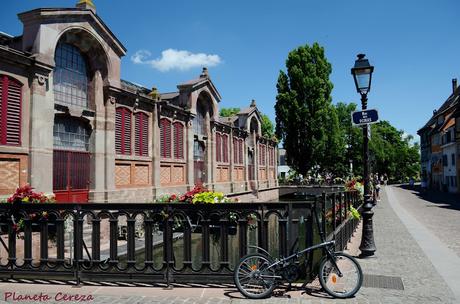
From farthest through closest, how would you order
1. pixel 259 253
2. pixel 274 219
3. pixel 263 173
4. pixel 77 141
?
pixel 263 173, pixel 77 141, pixel 274 219, pixel 259 253

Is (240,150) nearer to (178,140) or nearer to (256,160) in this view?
(256,160)

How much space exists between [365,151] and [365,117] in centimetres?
86

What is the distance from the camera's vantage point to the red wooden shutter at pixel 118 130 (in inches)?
679

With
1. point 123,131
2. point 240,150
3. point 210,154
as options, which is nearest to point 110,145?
point 123,131

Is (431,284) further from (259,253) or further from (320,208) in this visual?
(259,253)

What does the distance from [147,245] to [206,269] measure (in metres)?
1.11

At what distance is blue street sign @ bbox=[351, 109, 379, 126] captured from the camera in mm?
9516

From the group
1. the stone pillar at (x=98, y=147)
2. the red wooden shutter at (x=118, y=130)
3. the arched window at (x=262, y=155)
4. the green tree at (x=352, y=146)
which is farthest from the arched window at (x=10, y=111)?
the green tree at (x=352, y=146)

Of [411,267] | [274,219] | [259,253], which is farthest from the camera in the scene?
[411,267]

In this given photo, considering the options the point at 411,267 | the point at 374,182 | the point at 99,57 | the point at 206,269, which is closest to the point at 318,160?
the point at 374,182

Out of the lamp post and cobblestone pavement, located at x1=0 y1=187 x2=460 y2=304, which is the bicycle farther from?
the lamp post

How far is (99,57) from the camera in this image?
53.7ft

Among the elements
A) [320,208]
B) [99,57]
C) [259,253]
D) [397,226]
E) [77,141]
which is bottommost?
[397,226]

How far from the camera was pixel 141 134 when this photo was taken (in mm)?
19156
